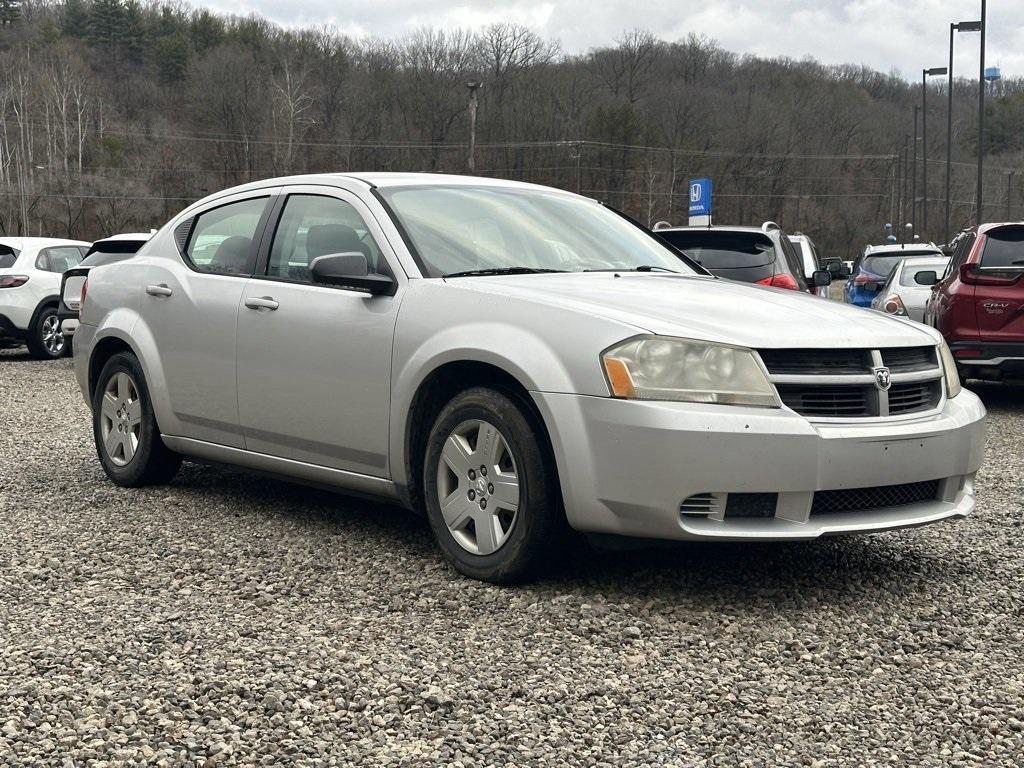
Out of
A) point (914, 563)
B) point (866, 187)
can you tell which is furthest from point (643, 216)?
point (914, 563)

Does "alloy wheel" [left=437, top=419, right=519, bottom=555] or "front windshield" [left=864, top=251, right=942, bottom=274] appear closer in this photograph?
"alloy wheel" [left=437, top=419, right=519, bottom=555]

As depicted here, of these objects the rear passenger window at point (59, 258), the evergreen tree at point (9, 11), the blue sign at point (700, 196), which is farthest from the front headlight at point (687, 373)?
the evergreen tree at point (9, 11)

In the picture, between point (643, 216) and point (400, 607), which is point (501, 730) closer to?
point (400, 607)

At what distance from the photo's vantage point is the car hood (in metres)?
4.55

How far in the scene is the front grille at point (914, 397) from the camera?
187 inches

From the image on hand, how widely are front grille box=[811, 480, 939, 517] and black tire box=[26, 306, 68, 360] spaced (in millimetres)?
15952

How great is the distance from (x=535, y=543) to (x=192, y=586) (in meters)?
1.34

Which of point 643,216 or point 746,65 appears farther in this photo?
point 746,65

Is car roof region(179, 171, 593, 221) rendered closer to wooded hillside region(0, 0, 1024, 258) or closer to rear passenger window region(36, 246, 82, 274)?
rear passenger window region(36, 246, 82, 274)

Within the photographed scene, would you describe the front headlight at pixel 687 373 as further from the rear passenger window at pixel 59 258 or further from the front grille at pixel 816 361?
the rear passenger window at pixel 59 258

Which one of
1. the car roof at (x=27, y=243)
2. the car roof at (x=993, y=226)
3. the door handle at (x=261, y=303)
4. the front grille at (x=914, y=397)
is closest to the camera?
the front grille at (x=914, y=397)

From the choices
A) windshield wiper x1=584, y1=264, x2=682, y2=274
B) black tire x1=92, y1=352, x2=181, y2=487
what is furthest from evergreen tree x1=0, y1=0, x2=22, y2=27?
windshield wiper x1=584, y1=264, x2=682, y2=274

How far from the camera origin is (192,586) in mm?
5004

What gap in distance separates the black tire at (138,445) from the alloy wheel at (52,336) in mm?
12229
